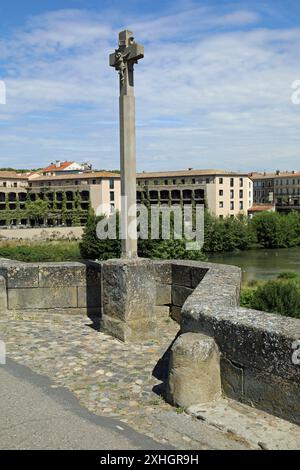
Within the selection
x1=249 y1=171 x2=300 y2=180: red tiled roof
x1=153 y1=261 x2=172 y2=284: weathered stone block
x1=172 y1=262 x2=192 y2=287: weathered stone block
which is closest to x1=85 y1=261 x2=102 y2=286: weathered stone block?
x1=153 y1=261 x2=172 y2=284: weathered stone block

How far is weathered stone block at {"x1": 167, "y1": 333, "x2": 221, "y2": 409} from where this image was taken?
456cm

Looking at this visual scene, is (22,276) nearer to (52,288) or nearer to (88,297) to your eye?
(52,288)

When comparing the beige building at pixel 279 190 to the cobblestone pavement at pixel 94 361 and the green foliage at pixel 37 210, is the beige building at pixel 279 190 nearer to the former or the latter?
the green foliage at pixel 37 210

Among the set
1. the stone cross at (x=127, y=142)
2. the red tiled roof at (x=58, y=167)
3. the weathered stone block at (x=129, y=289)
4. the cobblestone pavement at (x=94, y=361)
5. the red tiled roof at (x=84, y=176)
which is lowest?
the cobblestone pavement at (x=94, y=361)

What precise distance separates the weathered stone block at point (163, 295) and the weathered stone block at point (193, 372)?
3.90m

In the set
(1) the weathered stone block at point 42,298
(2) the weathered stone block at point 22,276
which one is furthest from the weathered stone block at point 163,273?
(2) the weathered stone block at point 22,276

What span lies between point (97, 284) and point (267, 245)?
74013 millimetres

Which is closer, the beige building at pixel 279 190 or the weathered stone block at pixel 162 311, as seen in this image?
the weathered stone block at pixel 162 311

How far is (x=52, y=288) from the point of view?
8.80 meters

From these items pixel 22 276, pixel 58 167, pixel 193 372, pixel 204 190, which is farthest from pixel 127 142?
pixel 58 167

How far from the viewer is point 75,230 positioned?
8275 centimetres

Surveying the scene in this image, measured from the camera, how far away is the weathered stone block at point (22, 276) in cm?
874

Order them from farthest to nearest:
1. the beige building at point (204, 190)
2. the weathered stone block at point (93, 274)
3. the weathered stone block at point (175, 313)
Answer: the beige building at point (204, 190)
the weathered stone block at point (93, 274)
the weathered stone block at point (175, 313)
